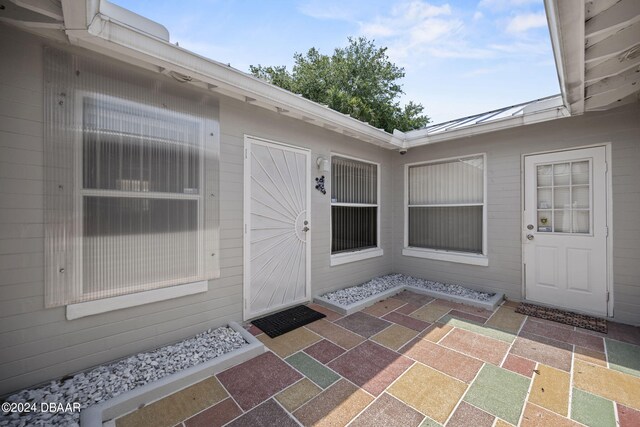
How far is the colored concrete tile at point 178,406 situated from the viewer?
5.71ft

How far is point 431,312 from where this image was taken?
3.58 metres

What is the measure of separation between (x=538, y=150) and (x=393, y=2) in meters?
3.24

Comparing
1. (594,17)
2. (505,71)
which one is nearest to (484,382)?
(594,17)

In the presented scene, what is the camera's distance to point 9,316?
1881mm

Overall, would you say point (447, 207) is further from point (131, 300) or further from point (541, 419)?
point (131, 300)

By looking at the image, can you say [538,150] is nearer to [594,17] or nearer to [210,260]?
[594,17]

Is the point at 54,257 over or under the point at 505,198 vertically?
under

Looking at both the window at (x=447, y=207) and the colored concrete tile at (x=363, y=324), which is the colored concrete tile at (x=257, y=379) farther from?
the window at (x=447, y=207)

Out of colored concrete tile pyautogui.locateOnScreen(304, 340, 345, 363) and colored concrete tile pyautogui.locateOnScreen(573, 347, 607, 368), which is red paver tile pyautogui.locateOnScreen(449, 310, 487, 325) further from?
colored concrete tile pyautogui.locateOnScreen(304, 340, 345, 363)

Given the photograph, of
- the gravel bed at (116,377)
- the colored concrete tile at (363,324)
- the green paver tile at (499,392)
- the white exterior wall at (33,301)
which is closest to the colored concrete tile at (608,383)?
the green paver tile at (499,392)

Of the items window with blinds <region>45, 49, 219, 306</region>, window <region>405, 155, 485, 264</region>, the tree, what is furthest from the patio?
the tree

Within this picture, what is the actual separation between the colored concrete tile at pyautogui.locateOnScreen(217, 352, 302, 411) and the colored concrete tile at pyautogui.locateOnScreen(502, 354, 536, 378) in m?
1.83

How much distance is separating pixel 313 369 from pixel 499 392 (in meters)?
1.43

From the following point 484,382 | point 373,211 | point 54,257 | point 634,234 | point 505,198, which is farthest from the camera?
point 373,211
